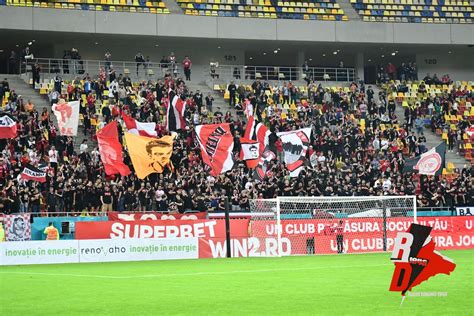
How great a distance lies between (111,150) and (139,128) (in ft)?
7.85

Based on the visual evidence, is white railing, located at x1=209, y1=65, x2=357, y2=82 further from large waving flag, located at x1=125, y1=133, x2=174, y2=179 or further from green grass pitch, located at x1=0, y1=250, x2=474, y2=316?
green grass pitch, located at x1=0, y1=250, x2=474, y2=316

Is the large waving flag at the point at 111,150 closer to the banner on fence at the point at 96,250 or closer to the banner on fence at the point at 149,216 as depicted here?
the banner on fence at the point at 149,216

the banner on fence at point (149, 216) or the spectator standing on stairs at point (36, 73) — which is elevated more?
the spectator standing on stairs at point (36, 73)

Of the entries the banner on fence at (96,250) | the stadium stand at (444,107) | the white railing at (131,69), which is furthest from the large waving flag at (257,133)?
the stadium stand at (444,107)

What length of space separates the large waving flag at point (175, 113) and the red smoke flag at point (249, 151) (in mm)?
4207

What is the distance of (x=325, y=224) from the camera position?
36.9 meters

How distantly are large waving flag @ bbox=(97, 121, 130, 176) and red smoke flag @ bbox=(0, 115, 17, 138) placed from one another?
370 cm

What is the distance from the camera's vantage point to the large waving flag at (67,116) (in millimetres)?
40719

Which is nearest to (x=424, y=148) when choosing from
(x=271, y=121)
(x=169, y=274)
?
(x=271, y=121)

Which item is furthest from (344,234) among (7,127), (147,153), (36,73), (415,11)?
(415,11)

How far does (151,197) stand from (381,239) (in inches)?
381

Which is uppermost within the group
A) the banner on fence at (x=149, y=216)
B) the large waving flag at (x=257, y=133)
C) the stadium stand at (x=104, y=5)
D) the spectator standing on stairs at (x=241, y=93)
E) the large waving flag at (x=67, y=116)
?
the stadium stand at (x=104, y=5)

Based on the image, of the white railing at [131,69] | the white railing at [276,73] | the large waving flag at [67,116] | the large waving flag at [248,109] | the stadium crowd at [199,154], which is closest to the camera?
the stadium crowd at [199,154]

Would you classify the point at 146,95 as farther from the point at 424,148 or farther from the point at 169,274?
the point at 169,274
